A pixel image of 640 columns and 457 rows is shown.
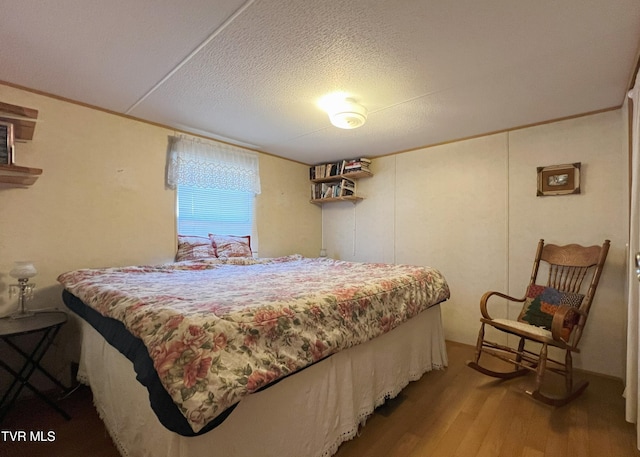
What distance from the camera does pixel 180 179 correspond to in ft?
9.33

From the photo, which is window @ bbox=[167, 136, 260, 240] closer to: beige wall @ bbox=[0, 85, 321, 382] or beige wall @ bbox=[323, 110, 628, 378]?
beige wall @ bbox=[0, 85, 321, 382]

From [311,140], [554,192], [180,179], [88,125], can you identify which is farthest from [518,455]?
[88,125]

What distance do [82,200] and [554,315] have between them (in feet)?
11.6

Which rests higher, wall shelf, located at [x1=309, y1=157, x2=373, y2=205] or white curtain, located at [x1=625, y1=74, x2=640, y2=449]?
wall shelf, located at [x1=309, y1=157, x2=373, y2=205]

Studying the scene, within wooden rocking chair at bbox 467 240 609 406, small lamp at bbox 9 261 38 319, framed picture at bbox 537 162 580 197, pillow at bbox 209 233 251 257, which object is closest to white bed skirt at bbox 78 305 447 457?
small lamp at bbox 9 261 38 319

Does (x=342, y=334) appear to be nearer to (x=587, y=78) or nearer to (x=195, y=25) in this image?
(x=195, y=25)

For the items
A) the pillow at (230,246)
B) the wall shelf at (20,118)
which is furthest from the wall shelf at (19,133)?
the pillow at (230,246)

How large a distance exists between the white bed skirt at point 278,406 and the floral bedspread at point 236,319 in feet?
0.57

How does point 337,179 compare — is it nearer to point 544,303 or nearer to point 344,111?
point 344,111

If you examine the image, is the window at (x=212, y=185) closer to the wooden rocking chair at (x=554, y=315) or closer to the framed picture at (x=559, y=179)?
the wooden rocking chair at (x=554, y=315)

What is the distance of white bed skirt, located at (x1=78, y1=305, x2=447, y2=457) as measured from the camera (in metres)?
1.06

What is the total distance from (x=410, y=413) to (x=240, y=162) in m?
2.90

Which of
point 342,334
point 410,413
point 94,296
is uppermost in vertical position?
point 94,296

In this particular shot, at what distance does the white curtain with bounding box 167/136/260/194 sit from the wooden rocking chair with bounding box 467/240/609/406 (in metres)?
2.72
